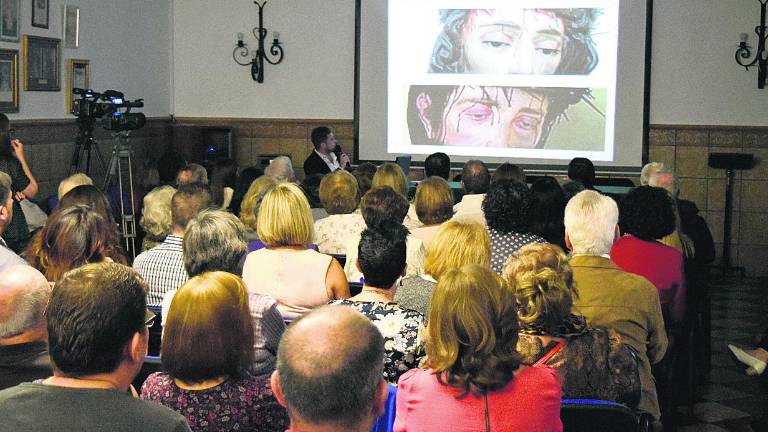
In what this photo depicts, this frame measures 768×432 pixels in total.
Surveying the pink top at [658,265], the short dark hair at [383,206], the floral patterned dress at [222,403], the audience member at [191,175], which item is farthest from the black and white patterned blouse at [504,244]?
the audience member at [191,175]

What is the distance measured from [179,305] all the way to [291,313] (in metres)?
1.61

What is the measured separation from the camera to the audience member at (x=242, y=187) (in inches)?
266

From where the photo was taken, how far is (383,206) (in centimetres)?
492

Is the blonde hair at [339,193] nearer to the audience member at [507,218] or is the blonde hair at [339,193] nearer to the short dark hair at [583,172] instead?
the audience member at [507,218]

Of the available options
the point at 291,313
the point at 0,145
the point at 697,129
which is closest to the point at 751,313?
the point at 697,129

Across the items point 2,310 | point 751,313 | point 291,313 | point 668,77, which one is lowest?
point 751,313

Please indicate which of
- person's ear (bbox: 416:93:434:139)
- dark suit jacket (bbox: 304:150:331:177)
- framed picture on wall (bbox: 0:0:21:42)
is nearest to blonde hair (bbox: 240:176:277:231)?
framed picture on wall (bbox: 0:0:21:42)

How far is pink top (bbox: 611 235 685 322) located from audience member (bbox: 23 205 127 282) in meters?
2.28

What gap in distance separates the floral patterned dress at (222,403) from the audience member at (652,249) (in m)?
2.38

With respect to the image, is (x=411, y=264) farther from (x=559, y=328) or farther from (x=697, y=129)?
(x=697, y=129)

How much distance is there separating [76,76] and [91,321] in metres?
7.32

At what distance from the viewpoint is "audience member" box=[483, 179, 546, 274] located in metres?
4.56

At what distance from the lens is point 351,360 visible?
1620 millimetres

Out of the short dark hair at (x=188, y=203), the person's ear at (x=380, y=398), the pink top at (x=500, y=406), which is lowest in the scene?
the pink top at (x=500, y=406)
